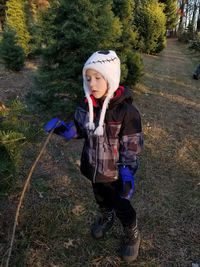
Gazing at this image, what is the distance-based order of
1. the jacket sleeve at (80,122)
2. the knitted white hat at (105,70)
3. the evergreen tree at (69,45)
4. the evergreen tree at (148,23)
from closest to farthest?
the knitted white hat at (105,70)
the jacket sleeve at (80,122)
the evergreen tree at (69,45)
the evergreen tree at (148,23)

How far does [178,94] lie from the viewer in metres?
10.0

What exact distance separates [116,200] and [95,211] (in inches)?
40.3

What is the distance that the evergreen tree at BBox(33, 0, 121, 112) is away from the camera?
19.6ft

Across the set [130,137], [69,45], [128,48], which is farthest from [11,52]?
[130,137]

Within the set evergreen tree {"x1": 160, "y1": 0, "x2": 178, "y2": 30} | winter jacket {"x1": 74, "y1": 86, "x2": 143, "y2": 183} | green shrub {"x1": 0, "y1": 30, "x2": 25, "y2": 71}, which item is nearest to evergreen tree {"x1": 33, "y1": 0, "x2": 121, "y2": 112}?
winter jacket {"x1": 74, "y1": 86, "x2": 143, "y2": 183}

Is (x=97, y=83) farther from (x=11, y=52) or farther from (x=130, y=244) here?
(x=11, y=52)

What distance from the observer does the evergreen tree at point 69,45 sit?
5.98 m

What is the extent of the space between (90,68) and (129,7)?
311 inches

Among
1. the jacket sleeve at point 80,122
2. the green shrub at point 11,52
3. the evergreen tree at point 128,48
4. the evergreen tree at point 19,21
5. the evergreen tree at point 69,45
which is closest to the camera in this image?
the jacket sleeve at point 80,122

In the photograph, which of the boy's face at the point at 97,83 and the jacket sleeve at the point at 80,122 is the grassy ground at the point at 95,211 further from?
the boy's face at the point at 97,83

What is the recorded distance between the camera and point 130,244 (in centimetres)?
340

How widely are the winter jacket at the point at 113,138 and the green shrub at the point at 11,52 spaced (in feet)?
24.6

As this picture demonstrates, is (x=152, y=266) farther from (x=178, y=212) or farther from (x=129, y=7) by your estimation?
(x=129, y=7)

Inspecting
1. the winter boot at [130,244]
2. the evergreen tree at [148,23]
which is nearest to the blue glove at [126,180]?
the winter boot at [130,244]
